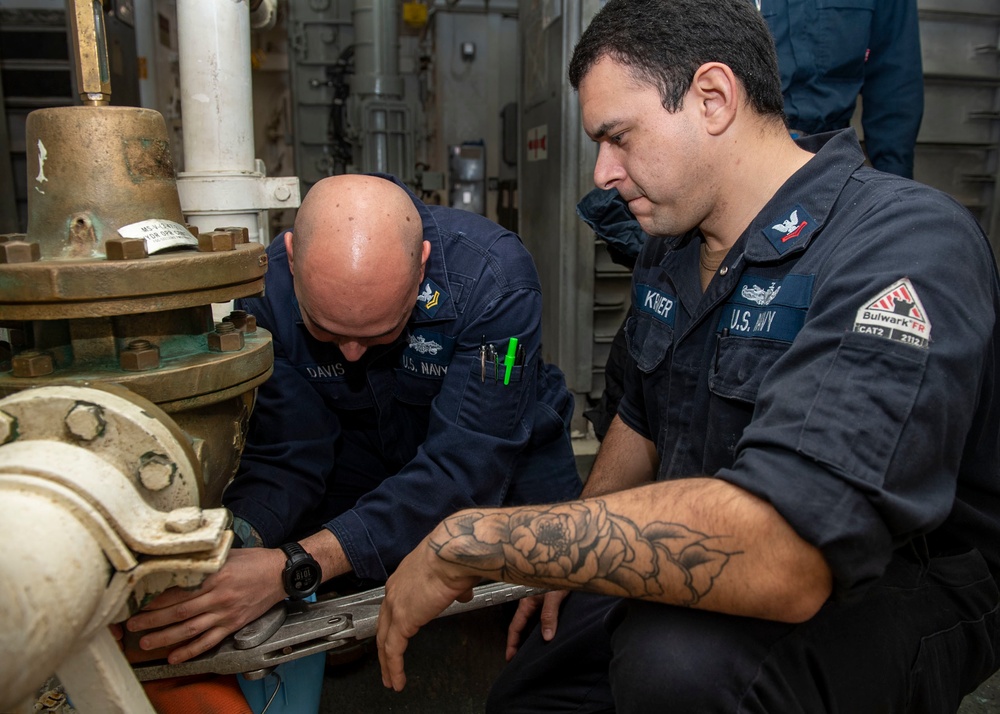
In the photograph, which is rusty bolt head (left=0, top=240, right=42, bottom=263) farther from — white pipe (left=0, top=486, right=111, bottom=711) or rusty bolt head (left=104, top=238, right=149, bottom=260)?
white pipe (left=0, top=486, right=111, bottom=711)

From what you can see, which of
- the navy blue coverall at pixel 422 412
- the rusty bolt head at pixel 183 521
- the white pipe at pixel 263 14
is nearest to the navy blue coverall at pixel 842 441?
the navy blue coverall at pixel 422 412

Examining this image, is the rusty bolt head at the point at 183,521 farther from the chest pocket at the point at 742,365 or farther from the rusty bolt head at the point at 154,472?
the chest pocket at the point at 742,365

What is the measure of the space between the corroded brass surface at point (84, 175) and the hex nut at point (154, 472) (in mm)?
326

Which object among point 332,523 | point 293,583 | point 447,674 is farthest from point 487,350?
point 447,674

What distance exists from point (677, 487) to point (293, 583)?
724 millimetres

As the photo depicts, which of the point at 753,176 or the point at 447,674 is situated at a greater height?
the point at 753,176

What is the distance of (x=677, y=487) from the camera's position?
984mm

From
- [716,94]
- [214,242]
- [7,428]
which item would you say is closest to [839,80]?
[716,94]

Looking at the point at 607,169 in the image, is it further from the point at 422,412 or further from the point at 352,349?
the point at 422,412

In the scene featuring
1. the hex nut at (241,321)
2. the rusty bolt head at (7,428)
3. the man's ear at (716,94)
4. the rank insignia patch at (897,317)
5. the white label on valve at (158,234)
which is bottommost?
the rusty bolt head at (7,428)

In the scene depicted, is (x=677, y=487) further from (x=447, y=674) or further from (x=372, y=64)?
(x=372, y=64)

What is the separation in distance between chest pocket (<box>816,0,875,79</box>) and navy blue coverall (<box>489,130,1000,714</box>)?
1.14 meters

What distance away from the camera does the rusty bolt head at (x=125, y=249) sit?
0.97 m

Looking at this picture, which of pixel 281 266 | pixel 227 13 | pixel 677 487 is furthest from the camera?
pixel 281 266
